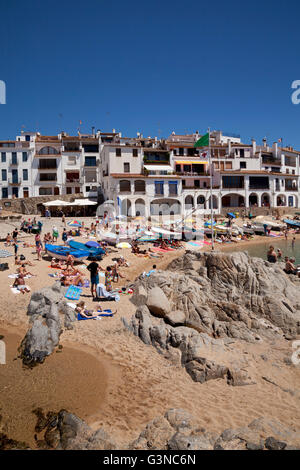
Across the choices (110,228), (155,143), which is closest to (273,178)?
(155,143)

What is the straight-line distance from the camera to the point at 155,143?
5903cm

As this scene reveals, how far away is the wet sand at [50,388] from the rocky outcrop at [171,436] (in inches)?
16.4

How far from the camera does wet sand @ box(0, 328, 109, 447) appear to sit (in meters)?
7.17

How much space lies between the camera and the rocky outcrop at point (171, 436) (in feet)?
20.6

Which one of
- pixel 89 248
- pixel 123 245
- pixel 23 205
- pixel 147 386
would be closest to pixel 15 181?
pixel 23 205

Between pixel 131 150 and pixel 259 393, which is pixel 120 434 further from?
pixel 131 150

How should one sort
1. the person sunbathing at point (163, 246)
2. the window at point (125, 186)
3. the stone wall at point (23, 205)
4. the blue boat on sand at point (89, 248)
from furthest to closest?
1. the window at point (125, 186)
2. the stone wall at point (23, 205)
3. the person sunbathing at point (163, 246)
4. the blue boat on sand at point (89, 248)

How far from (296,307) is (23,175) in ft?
151

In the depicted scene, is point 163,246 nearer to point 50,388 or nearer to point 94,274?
point 94,274

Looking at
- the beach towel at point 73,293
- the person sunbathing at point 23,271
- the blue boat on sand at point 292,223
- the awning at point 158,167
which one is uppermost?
the awning at point 158,167

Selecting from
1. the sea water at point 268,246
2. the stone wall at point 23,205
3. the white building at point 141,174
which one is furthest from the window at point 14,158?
the sea water at point 268,246

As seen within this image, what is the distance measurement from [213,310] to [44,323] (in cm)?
741

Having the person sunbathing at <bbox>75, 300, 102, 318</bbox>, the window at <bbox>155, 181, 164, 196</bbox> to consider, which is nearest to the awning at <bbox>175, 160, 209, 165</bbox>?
the window at <bbox>155, 181, 164, 196</bbox>

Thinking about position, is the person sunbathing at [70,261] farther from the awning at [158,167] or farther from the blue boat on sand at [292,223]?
the blue boat on sand at [292,223]
